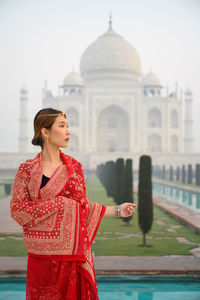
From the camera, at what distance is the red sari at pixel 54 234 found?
131cm

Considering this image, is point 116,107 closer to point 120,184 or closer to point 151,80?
point 151,80

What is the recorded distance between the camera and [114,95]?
2545cm

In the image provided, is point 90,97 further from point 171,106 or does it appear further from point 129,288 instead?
point 129,288

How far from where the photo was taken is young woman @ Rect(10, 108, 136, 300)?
1.31m

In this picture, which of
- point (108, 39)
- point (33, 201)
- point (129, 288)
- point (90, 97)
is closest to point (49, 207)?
point (33, 201)

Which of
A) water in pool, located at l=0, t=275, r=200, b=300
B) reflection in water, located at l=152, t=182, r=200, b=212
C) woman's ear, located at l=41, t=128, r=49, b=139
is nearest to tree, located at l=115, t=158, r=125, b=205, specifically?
reflection in water, located at l=152, t=182, r=200, b=212

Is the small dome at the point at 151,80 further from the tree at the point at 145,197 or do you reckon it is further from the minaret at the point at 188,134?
the tree at the point at 145,197

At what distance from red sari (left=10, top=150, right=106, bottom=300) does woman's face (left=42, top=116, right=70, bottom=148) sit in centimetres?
10

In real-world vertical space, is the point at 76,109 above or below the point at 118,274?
above

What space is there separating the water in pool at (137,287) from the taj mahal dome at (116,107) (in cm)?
2130

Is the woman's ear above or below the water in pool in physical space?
above

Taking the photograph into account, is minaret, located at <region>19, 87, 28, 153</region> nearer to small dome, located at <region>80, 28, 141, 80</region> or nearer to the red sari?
small dome, located at <region>80, 28, 141, 80</region>

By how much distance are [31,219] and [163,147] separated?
2490cm

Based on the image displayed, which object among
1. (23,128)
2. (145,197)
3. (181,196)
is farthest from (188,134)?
(145,197)
